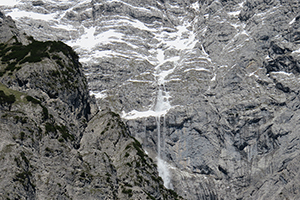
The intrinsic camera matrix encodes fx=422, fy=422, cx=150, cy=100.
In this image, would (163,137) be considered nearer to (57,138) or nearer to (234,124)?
(234,124)

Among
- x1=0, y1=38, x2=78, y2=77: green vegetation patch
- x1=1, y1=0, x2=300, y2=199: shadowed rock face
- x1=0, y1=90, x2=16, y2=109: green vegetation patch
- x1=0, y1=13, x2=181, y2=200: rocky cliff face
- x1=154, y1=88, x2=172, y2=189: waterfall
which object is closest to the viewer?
x1=0, y1=13, x2=181, y2=200: rocky cliff face

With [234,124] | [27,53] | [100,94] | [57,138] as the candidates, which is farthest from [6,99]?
[100,94]

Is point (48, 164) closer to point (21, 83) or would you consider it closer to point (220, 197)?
point (21, 83)

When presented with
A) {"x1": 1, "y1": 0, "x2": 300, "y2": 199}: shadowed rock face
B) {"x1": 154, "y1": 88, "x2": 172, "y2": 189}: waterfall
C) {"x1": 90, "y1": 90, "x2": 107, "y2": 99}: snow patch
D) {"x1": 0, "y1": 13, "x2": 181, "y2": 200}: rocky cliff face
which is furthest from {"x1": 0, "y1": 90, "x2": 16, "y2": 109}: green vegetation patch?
{"x1": 90, "y1": 90, "x2": 107, "y2": 99}: snow patch

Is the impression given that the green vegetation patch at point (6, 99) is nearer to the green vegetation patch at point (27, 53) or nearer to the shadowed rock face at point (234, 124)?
the green vegetation patch at point (27, 53)

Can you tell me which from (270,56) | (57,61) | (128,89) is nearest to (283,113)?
(270,56)

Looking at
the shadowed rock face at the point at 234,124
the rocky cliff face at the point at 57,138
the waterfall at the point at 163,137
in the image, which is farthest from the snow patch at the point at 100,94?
the rocky cliff face at the point at 57,138

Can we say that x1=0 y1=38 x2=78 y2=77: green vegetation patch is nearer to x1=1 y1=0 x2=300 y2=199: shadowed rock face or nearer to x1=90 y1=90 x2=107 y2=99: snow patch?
x1=1 y1=0 x2=300 y2=199: shadowed rock face

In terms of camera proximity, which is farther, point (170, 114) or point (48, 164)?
point (170, 114)
